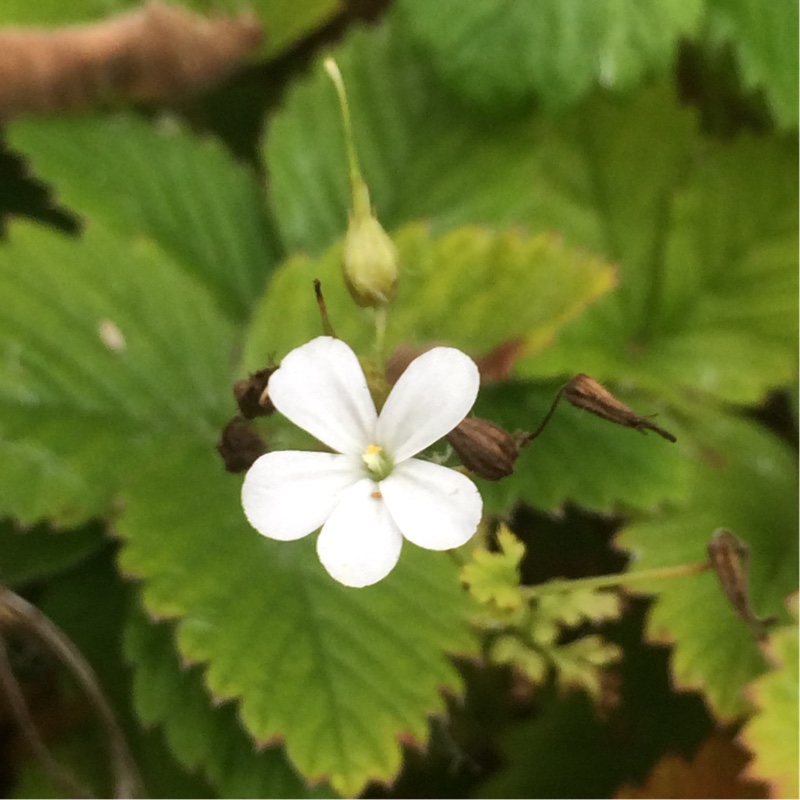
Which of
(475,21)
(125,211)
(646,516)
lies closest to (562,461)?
(646,516)

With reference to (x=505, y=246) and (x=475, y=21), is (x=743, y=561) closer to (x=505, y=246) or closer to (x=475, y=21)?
(x=505, y=246)

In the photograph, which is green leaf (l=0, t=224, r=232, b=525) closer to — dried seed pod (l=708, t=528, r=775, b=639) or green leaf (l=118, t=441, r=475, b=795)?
green leaf (l=118, t=441, r=475, b=795)

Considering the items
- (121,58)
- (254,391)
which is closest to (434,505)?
(254,391)

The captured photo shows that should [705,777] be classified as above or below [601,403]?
below

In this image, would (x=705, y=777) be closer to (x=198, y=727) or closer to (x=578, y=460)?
(x=578, y=460)

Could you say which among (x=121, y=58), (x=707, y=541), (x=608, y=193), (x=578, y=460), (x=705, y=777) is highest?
(x=121, y=58)

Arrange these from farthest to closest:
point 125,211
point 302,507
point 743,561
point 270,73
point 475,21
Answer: point 270,73, point 125,211, point 475,21, point 743,561, point 302,507
